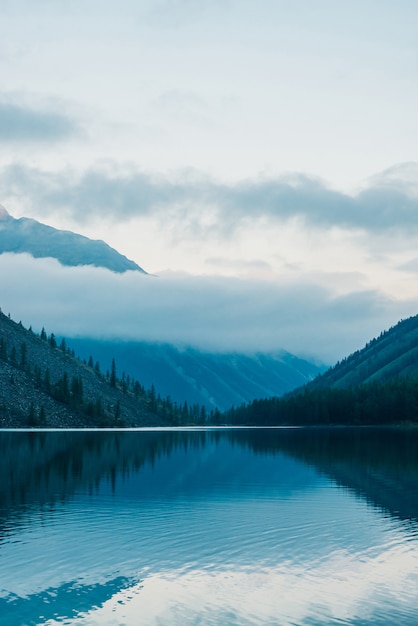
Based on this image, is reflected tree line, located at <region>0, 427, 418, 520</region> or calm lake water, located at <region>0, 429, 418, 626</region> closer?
calm lake water, located at <region>0, 429, 418, 626</region>

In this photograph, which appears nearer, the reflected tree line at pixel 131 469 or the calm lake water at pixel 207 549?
the calm lake water at pixel 207 549

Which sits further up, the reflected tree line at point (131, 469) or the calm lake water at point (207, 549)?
the reflected tree line at point (131, 469)

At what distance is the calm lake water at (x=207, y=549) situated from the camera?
43500mm

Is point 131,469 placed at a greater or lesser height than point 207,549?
greater

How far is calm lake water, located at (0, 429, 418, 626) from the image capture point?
1713 inches

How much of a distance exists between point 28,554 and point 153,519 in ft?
61.5

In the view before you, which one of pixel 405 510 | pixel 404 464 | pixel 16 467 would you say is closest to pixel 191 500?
pixel 405 510

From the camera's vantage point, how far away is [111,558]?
5547 centimetres

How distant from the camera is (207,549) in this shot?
59281mm

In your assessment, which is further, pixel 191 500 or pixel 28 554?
pixel 191 500

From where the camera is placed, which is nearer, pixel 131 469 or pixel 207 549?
pixel 207 549

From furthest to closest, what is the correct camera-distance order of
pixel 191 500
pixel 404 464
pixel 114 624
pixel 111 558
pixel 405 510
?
1. pixel 404 464
2. pixel 191 500
3. pixel 405 510
4. pixel 111 558
5. pixel 114 624

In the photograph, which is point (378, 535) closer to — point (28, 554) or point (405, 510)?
point (405, 510)

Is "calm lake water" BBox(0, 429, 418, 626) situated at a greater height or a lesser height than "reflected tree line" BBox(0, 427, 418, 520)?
lesser
